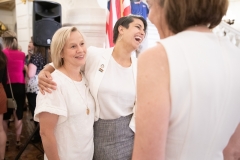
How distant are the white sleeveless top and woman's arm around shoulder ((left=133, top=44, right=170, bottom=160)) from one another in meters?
0.02

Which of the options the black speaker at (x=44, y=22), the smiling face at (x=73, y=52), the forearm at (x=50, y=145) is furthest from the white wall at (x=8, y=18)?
the forearm at (x=50, y=145)

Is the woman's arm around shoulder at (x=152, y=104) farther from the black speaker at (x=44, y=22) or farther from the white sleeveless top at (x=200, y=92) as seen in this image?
the black speaker at (x=44, y=22)

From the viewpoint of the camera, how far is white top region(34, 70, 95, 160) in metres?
1.15

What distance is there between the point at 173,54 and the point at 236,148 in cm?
46

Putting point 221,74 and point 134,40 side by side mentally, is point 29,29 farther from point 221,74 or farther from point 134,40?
point 221,74

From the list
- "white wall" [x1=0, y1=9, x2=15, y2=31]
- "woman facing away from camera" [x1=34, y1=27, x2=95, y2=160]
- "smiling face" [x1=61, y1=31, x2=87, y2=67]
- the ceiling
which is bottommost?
"woman facing away from camera" [x1=34, y1=27, x2=95, y2=160]

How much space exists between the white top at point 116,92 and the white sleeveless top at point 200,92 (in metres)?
0.79

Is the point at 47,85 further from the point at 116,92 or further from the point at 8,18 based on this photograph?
the point at 8,18

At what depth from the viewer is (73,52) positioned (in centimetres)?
128

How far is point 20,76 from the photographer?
279cm

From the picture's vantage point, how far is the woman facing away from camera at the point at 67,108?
3.75ft

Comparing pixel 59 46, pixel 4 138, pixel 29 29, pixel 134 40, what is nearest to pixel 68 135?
pixel 59 46

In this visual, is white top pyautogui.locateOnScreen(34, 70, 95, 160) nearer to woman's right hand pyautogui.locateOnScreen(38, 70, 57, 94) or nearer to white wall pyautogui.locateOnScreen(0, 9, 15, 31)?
woman's right hand pyautogui.locateOnScreen(38, 70, 57, 94)

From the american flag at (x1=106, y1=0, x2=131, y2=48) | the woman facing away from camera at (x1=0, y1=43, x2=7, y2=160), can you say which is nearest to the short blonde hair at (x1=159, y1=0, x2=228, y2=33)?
the woman facing away from camera at (x1=0, y1=43, x2=7, y2=160)
